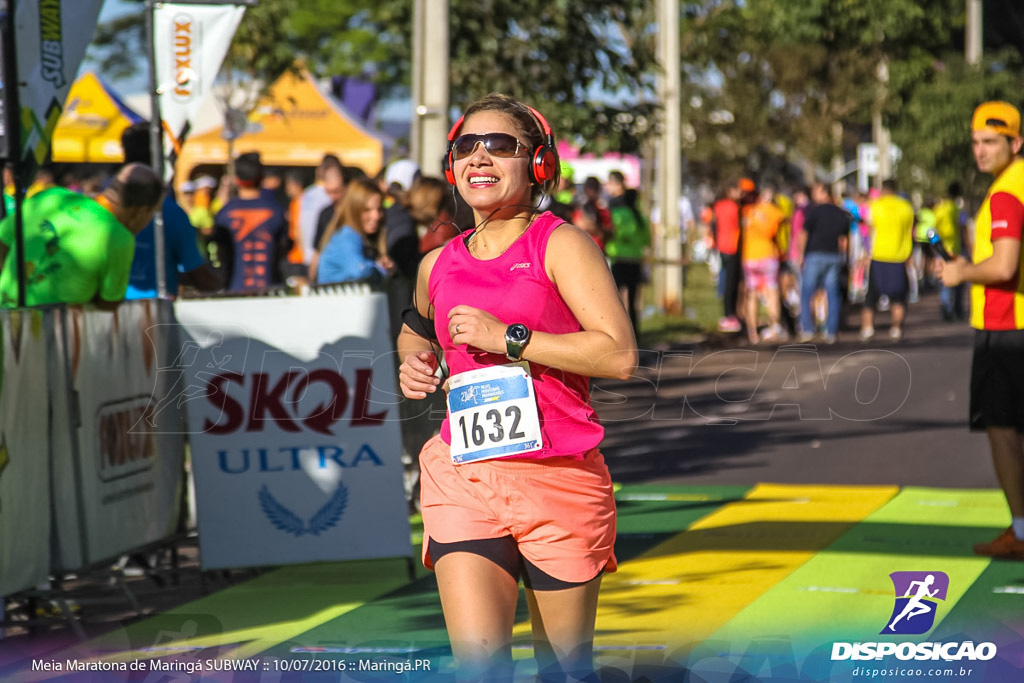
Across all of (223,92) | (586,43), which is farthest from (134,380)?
(223,92)

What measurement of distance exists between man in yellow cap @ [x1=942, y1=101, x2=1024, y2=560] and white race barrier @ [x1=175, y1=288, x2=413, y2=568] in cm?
284

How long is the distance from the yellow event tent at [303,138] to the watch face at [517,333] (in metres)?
28.4

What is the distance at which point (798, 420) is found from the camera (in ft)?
44.3

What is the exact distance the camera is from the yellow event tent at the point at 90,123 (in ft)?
89.9

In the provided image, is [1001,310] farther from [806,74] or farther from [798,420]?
[806,74]

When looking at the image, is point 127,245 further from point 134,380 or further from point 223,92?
point 223,92

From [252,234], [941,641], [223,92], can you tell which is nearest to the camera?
[941,641]

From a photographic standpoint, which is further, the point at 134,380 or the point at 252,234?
the point at 252,234

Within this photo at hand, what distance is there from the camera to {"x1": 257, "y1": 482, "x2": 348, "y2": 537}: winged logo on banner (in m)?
7.12

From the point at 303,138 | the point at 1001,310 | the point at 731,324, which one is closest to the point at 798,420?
the point at 1001,310

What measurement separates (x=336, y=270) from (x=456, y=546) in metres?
5.74

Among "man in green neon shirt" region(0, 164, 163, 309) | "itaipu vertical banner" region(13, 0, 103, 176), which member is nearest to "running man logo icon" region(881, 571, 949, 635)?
"man in green neon shirt" region(0, 164, 163, 309)

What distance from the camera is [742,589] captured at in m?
6.92

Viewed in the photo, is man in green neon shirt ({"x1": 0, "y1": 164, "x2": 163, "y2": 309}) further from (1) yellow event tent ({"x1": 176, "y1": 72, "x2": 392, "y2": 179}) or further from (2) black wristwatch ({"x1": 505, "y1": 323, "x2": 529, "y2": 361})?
(1) yellow event tent ({"x1": 176, "y1": 72, "x2": 392, "y2": 179})
